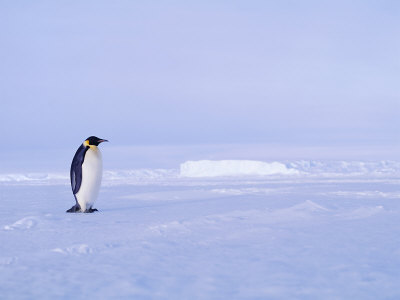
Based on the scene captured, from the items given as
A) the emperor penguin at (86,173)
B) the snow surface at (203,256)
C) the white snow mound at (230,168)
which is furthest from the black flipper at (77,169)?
the white snow mound at (230,168)

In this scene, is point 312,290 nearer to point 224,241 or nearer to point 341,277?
point 341,277

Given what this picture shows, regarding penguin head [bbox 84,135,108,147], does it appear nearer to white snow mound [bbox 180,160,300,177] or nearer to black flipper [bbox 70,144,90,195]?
black flipper [bbox 70,144,90,195]

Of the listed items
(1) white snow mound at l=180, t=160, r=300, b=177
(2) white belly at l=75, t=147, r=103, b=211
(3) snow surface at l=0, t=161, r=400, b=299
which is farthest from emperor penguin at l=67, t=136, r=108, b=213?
(1) white snow mound at l=180, t=160, r=300, b=177

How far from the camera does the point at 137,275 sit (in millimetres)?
2555

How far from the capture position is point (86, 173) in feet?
20.6

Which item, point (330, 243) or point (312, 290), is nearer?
point (312, 290)

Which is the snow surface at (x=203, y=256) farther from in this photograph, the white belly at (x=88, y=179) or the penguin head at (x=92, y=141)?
the penguin head at (x=92, y=141)

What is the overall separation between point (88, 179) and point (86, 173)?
10 centimetres

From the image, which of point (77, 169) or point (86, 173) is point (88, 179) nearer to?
point (86, 173)

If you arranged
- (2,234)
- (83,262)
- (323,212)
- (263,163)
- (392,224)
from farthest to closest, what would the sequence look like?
1. (263,163)
2. (323,212)
3. (392,224)
4. (2,234)
5. (83,262)

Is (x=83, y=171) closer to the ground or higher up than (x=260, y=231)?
higher up

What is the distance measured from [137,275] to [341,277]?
3.98 feet

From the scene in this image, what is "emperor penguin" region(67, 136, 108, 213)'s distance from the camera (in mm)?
A: 6254

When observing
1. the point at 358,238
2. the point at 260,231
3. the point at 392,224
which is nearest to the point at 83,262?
the point at 260,231
